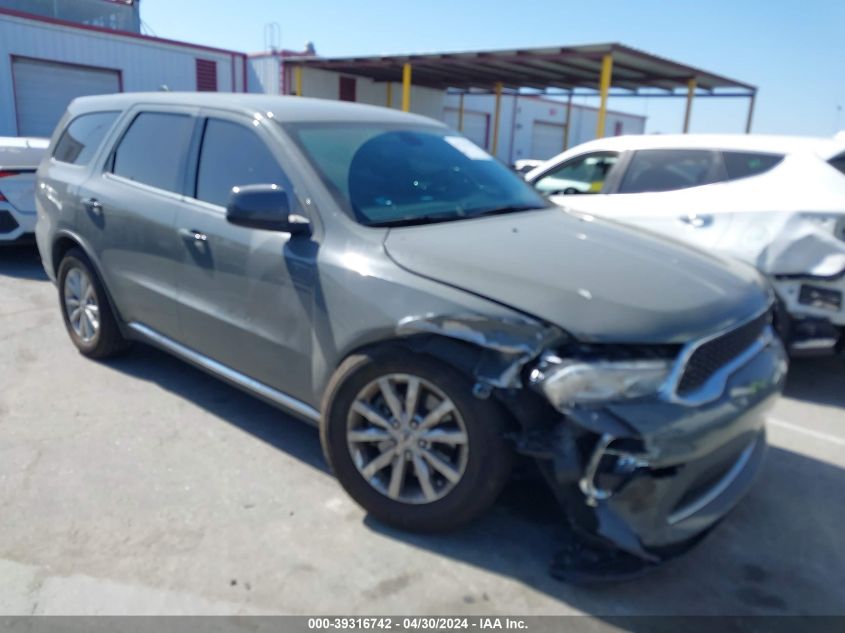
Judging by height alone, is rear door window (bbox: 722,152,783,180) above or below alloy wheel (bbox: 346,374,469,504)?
above

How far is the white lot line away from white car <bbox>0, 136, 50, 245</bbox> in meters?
7.29

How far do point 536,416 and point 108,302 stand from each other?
3204mm

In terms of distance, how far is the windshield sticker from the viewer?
13.4ft

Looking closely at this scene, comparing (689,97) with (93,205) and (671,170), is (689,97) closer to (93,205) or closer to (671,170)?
(671,170)

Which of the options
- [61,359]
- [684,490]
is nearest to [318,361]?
[684,490]

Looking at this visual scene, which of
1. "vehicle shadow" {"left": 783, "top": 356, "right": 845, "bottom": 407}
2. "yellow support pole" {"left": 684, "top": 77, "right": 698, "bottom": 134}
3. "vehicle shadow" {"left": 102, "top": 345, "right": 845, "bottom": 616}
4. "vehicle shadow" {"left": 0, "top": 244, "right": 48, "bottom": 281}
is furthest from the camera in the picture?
"yellow support pole" {"left": 684, "top": 77, "right": 698, "bottom": 134}

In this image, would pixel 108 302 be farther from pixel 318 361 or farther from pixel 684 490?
pixel 684 490

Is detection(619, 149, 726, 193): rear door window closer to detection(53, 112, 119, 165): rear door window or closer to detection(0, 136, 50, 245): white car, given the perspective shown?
detection(53, 112, 119, 165): rear door window

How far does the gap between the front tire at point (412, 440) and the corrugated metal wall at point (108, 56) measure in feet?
53.7

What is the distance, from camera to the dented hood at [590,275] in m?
2.49

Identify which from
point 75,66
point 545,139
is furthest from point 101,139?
point 545,139

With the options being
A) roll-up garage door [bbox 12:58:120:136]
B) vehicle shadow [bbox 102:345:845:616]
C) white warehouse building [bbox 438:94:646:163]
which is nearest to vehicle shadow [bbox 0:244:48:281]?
vehicle shadow [bbox 102:345:845:616]

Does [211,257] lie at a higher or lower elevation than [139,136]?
lower

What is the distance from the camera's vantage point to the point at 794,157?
507 cm
